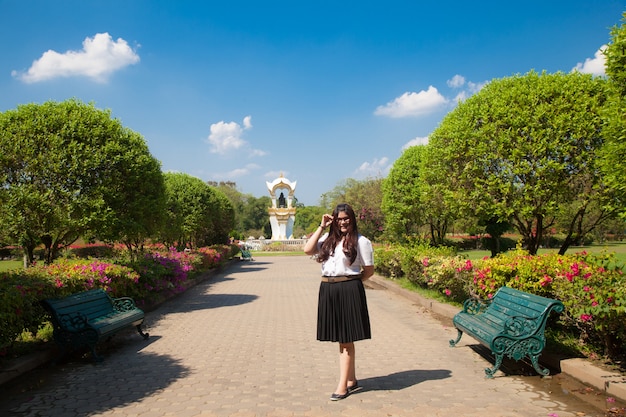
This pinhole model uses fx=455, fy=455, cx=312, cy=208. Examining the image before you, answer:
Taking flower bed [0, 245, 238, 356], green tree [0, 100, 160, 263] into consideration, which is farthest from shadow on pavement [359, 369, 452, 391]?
green tree [0, 100, 160, 263]

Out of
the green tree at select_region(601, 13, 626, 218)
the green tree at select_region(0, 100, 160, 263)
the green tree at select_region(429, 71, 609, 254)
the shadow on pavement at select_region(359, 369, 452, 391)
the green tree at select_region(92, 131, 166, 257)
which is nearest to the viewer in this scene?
the shadow on pavement at select_region(359, 369, 452, 391)

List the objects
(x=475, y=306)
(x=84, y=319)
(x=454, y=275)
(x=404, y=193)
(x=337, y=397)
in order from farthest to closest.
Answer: (x=404, y=193) → (x=454, y=275) → (x=475, y=306) → (x=84, y=319) → (x=337, y=397)

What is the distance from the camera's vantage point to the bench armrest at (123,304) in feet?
24.4

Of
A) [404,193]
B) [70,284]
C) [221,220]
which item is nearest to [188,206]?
[221,220]

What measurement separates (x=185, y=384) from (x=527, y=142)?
8857mm

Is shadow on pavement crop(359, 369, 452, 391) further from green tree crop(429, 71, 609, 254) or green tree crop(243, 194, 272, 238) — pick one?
green tree crop(243, 194, 272, 238)

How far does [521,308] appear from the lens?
17.4ft

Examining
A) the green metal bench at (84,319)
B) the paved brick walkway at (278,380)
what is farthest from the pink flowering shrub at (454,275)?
the green metal bench at (84,319)

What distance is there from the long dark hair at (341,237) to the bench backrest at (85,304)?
3611mm

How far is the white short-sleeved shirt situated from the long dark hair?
4 centimetres

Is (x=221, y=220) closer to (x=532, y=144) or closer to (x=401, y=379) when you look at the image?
(x=532, y=144)

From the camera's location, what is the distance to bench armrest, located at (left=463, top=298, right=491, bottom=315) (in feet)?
22.0

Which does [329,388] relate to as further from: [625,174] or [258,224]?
[258,224]

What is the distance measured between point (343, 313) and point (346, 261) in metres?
0.49
